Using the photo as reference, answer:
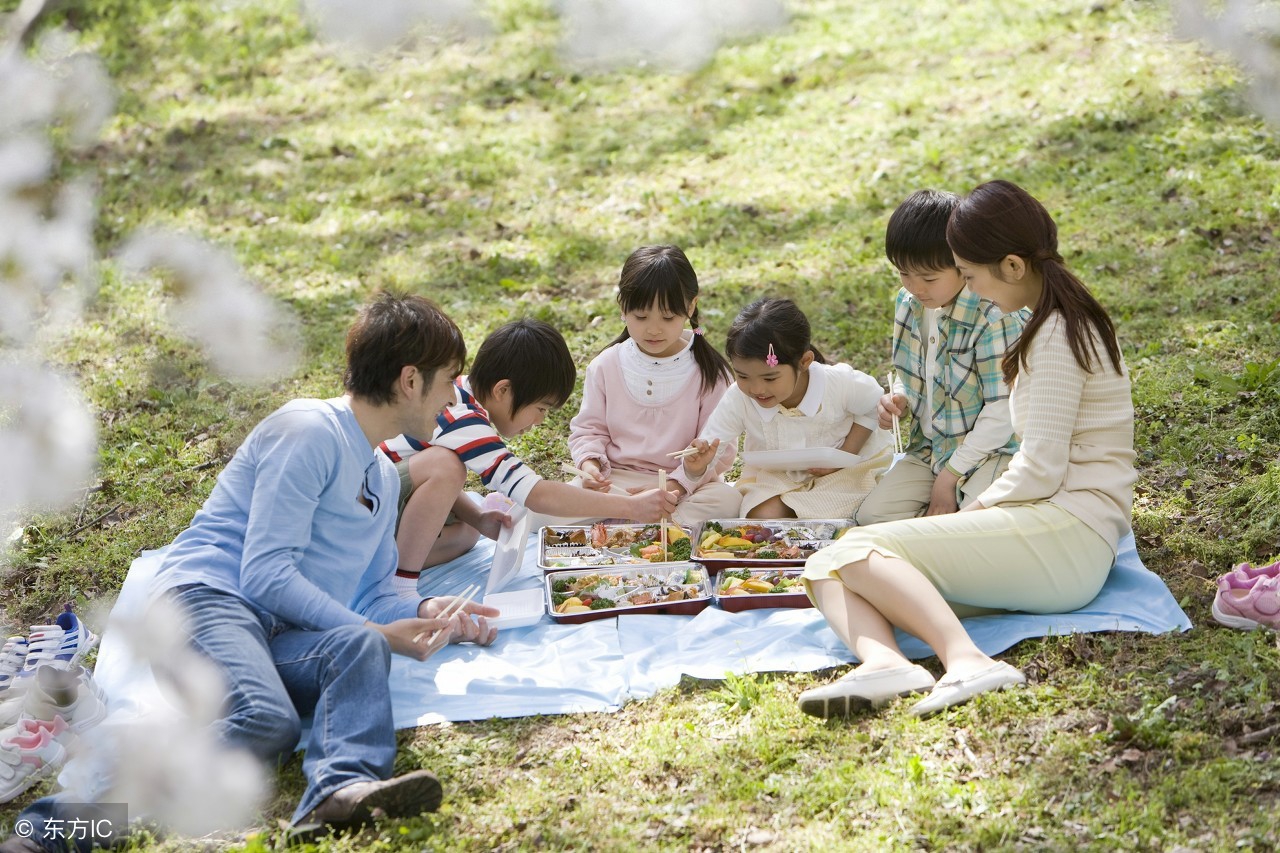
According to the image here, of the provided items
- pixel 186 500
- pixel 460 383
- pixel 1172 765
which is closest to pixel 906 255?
pixel 460 383

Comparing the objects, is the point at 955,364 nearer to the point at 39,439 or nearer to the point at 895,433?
the point at 895,433

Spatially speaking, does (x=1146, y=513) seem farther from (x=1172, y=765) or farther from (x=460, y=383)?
(x=460, y=383)

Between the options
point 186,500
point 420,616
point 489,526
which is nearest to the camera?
point 420,616

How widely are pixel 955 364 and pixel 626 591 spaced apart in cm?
132

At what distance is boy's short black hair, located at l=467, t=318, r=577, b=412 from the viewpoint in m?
4.02

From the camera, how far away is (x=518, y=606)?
12.6 feet

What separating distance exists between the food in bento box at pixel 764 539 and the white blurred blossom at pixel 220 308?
295 cm

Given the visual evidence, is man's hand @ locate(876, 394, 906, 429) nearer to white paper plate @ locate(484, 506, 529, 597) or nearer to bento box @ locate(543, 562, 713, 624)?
bento box @ locate(543, 562, 713, 624)

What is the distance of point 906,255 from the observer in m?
3.87

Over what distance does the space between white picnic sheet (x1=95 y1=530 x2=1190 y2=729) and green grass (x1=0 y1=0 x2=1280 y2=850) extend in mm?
75

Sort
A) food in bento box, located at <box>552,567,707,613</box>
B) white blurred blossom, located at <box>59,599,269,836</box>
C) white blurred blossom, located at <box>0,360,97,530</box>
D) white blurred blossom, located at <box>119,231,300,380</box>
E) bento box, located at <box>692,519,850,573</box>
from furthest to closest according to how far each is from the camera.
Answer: white blurred blossom, located at <box>119,231,300,380</box>, white blurred blossom, located at <box>0,360,97,530</box>, bento box, located at <box>692,519,850,573</box>, food in bento box, located at <box>552,567,707,613</box>, white blurred blossom, located at <box>59,599,269,836</box>

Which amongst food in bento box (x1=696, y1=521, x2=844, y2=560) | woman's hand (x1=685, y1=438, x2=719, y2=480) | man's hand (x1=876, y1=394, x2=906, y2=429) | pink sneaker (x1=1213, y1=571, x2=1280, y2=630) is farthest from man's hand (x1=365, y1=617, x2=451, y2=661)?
pink sneaker (x1=1213, y1=571, x2=1280, y2=630)

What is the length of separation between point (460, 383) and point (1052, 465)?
191 cm

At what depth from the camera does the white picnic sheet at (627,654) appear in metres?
3.28
